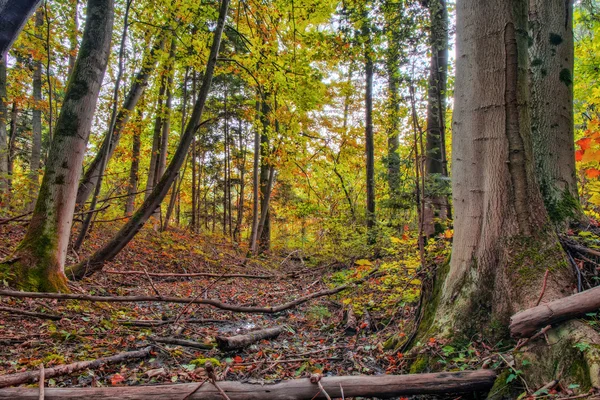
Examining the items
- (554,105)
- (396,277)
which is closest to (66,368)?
(396,277)

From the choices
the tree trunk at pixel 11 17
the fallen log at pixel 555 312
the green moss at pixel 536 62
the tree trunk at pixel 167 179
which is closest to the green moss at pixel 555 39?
the green moss at pixel 536 62

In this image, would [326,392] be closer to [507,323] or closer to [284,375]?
[284,375]

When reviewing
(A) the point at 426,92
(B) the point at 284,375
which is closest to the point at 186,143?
(B) the point at 284,375

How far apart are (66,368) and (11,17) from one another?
236 cm

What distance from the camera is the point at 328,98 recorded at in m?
13.4

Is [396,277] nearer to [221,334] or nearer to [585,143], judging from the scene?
[221,334]

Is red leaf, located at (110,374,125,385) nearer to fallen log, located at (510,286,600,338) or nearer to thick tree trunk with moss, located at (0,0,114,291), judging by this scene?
thick tree trunk with moss, located at (0,0,114,291)

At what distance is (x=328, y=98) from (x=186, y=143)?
931 cm

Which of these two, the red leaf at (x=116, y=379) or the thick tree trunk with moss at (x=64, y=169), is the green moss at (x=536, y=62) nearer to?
the red leaf at (x=116, y=379)

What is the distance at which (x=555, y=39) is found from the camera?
3.86 meters

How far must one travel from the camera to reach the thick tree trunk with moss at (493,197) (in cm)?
259

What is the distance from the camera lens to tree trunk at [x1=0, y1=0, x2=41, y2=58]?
6.15ft

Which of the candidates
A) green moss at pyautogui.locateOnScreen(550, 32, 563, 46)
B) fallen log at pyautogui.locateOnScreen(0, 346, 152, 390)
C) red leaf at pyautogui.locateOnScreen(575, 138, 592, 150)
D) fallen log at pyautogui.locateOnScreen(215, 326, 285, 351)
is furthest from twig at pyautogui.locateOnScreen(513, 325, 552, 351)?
green moss at pyautogui.locateOnScreen(550, 32, 563, 46)

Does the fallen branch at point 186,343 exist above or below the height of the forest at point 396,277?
below
